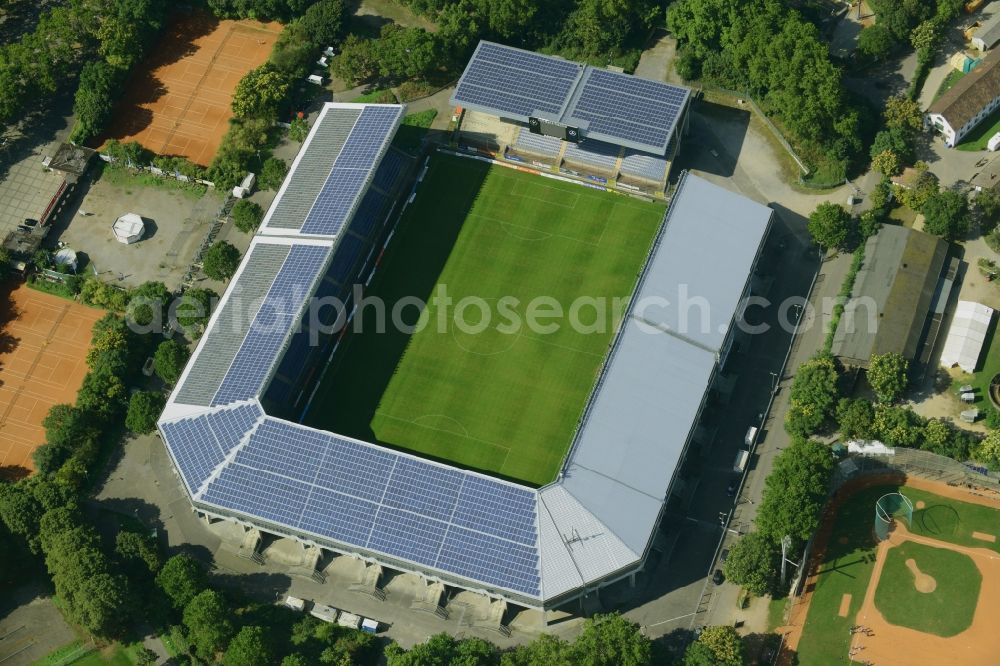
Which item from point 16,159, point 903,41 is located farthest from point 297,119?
point 903,41

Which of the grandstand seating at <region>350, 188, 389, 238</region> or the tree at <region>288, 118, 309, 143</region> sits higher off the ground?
the tree at <region>288, 118, 309, 143</region>

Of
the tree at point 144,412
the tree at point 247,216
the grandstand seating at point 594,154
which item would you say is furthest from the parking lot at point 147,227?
the grandstand seating at point 594,154

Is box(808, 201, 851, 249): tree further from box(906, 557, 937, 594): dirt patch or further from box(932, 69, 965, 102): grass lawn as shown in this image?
box(906, 557, 937, 594): dirt patch

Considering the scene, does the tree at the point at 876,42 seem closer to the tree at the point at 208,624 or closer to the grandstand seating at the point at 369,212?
the grandstand seating at the point at 369,212

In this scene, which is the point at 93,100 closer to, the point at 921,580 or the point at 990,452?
the point at 921,580

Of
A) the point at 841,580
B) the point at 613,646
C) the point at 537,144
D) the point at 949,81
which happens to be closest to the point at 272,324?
the point at 537,144

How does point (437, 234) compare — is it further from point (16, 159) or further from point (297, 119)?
point (16, 159)

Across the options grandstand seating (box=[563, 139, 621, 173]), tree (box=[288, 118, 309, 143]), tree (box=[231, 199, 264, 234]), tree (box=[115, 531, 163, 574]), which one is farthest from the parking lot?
grandstand seating (box=[563, 139, 621, 173])
